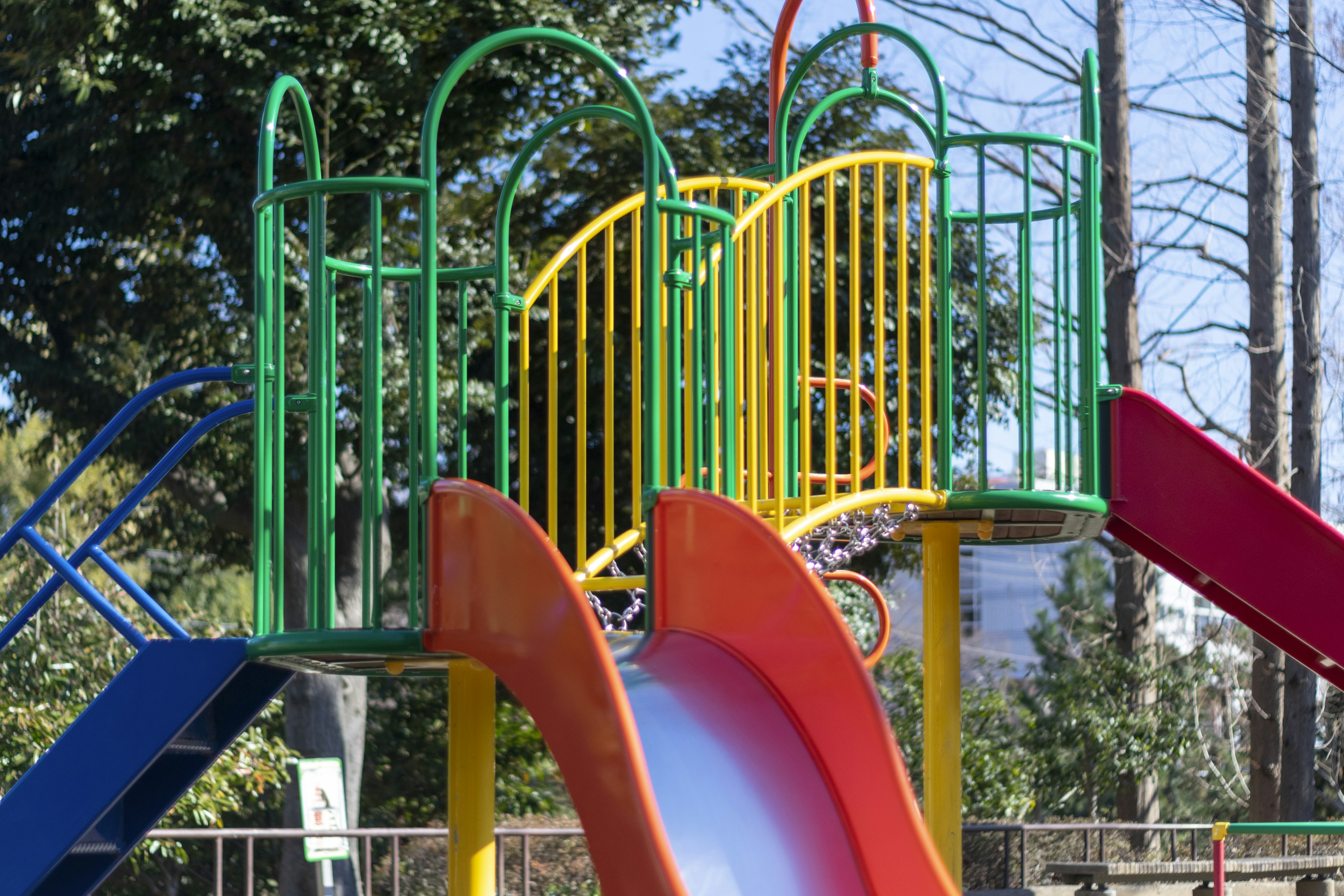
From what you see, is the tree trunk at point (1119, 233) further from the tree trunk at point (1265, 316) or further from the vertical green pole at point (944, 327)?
the vertical green pole at point (944, 327)

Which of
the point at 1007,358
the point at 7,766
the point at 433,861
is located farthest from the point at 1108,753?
the point at 7,766

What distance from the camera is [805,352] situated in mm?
4465

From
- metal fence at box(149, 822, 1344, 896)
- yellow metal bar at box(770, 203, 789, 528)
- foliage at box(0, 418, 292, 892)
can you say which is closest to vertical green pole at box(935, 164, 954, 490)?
yellow metal bar at box(770, 203, 789, 528)

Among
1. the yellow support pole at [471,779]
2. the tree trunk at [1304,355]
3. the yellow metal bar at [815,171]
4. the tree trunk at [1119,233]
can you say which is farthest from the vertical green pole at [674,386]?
the tree trunk at [1119,233]

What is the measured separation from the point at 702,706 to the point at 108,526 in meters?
2.73

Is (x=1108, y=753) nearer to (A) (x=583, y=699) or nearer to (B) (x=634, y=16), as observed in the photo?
(B) (x=634, y=16)

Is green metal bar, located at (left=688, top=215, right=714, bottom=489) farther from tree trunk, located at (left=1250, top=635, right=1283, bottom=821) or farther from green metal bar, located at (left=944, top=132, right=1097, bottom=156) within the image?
tree trunk, located at (left=1250, top=635, right=1283, bottom=821)

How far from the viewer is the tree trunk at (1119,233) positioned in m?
13.6

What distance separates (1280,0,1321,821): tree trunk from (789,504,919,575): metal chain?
27.0ft

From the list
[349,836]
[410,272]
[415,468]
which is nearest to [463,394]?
[415,468]

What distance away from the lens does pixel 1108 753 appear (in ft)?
48.2

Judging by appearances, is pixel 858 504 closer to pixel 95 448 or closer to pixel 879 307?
pixel 879 307

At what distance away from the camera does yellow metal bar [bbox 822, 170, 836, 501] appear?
15.2 ft

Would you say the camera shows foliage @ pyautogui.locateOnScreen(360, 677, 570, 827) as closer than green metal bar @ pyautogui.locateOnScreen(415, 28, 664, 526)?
A: No
